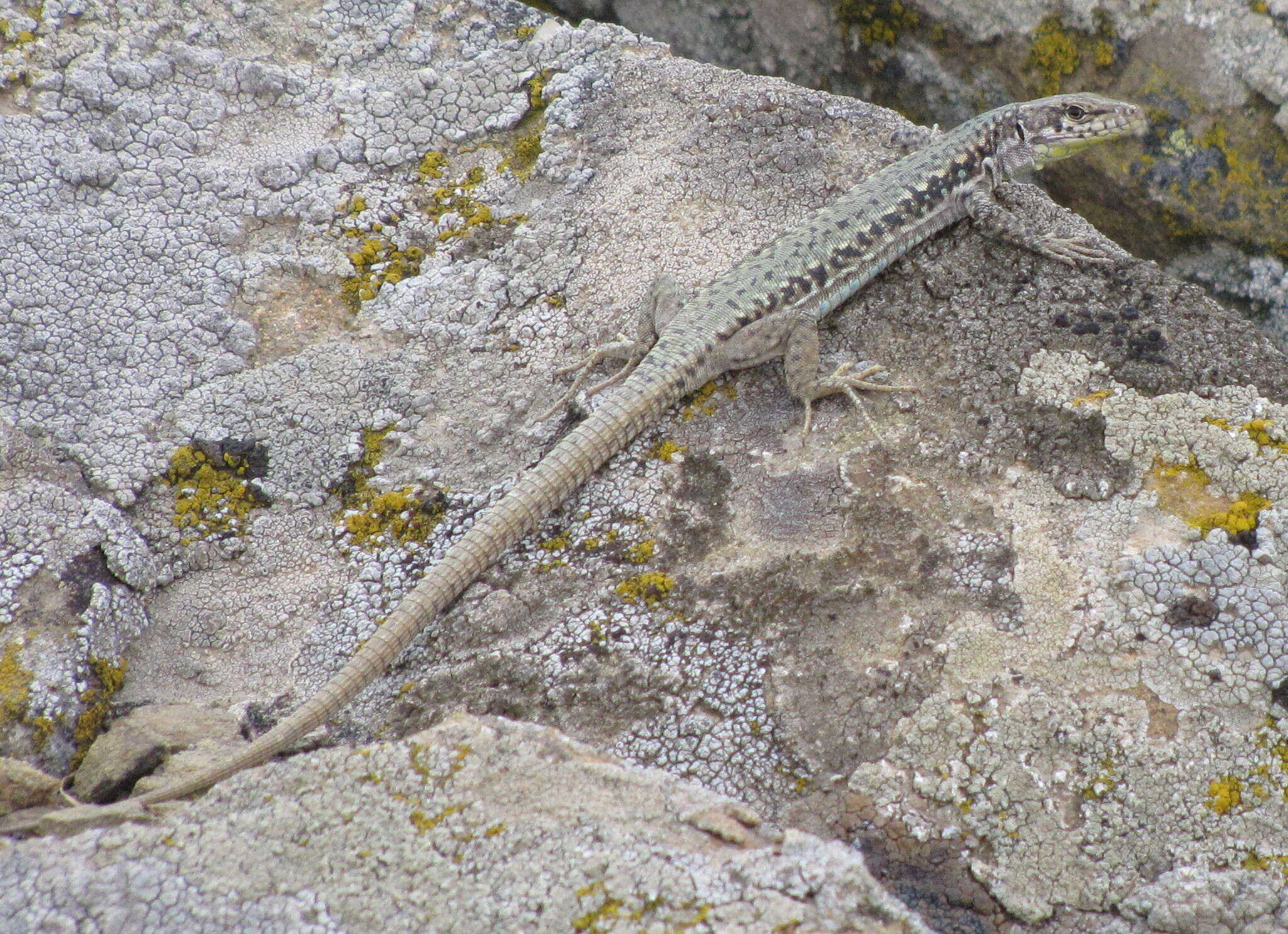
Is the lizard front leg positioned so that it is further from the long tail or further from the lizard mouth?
the long tail

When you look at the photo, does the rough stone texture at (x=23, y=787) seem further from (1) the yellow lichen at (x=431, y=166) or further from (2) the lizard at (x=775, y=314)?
(1) the yellow lichen at (x=431, y=166)

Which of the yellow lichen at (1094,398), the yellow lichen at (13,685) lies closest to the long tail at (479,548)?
the yellow lichen at (13,685)

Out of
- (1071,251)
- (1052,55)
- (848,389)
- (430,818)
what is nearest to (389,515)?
(430,818)

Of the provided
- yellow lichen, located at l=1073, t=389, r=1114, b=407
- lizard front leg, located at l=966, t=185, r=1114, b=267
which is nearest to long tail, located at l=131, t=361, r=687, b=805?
yellow lichen, located at l=1073, t=389, r=1114, b=407

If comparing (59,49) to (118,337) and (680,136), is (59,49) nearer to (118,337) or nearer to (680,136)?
(118,337)

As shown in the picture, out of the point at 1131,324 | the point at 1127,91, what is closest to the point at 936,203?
the point at 1131,324

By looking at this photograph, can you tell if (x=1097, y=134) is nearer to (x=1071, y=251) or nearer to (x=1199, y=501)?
(x=1071, y=251)
